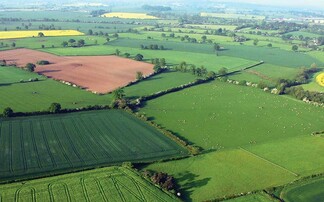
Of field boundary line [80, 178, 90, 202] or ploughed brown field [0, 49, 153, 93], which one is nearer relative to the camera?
field boundary line [80, 178, 90, 202]

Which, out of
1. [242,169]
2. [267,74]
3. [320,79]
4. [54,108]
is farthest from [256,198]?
[267,74]

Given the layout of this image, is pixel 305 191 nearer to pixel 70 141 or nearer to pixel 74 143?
pixel 74 143

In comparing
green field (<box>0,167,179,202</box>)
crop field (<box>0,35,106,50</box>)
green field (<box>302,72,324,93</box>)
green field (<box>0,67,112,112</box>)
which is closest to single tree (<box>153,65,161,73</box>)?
green field (<box>0,67,112,112</box>)

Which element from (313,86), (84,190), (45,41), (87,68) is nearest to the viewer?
(84,190)

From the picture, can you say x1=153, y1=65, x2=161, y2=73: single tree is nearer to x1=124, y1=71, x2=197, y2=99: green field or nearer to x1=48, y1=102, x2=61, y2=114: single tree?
x1=124, y1=71, x2=197, y2=99: green field

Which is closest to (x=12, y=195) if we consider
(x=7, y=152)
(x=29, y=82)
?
(x=7, y=152)

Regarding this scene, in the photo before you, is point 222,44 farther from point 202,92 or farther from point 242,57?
point 202,92
